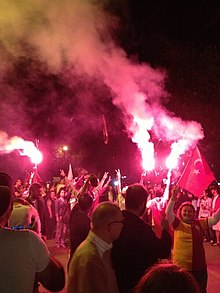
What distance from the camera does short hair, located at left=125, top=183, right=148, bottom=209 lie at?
13.3 ft

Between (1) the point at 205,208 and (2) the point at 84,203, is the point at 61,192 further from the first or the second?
(2) the point at 84,203

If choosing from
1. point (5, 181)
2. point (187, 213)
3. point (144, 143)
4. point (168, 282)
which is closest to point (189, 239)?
point (187, 213)

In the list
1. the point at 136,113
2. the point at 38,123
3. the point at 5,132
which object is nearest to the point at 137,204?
the point at 136,113

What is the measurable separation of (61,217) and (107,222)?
1010cm

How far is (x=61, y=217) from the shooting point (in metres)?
13.2

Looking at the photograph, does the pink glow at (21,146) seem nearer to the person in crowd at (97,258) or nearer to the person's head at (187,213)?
the person's head at (187,213)

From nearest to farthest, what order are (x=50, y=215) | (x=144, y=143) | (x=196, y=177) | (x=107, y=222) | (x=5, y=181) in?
(x=107, y=222), (x=5, y=181), (x=196, y=177), (x=144, y=143), (x=50, y=215)

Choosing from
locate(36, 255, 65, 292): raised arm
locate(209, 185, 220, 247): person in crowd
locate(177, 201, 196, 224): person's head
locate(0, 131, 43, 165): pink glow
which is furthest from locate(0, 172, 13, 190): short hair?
locate(0, 131, 43, 165): pink glow

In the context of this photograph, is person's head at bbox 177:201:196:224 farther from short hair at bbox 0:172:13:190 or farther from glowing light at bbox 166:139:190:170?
short hair at bbox 0:172:13:190

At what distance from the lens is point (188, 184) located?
7.37m

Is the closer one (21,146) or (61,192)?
(61,192)

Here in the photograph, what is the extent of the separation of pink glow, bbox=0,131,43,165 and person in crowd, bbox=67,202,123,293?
11358 mm

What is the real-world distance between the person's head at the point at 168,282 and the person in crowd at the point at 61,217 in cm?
1112

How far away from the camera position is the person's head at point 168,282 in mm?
1726
